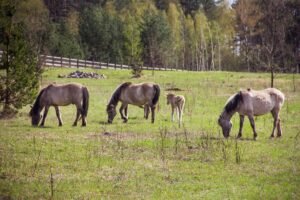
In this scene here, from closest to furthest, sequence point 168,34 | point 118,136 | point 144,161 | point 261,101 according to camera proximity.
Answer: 1. point 144,161
2. point 118,136
3. point 261,101
4. point 168,34

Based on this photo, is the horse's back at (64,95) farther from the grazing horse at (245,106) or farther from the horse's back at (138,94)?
the grazing horse at (245,106)

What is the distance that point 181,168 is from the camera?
11656 mm

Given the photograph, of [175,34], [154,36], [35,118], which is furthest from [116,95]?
[175,34]

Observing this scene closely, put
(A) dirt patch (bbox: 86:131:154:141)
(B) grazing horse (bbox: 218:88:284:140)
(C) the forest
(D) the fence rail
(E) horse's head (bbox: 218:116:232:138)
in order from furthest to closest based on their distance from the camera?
(C) the forest → (D) the fence rail → (B) grazing horse (bbox: 218:88:284:140) → (E) horse's head (bbox: 218:116:232:138) → (A) dirt patch (bbox: 86:131:154:141)

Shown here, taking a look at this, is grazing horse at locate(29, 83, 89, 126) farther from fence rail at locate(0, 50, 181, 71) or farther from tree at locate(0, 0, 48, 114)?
fence rail at locate(0, 50, 181, 71)

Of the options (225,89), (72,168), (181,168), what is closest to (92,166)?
(72,168)

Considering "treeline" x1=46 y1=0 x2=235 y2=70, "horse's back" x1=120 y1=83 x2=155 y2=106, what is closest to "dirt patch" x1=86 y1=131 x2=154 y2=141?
"horse's back" x1=120 y1=83 x2=155 y2=106

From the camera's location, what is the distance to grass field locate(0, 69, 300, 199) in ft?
32.6

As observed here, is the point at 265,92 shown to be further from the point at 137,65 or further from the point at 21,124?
the point at 137,65

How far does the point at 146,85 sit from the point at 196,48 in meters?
46.1

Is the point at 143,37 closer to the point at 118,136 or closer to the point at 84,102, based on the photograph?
the point at 84,102

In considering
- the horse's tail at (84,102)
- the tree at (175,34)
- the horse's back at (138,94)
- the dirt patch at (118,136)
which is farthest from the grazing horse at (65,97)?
the tree at (175,34)

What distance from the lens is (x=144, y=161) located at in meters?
12.2

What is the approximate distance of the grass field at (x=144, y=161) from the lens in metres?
9.92
